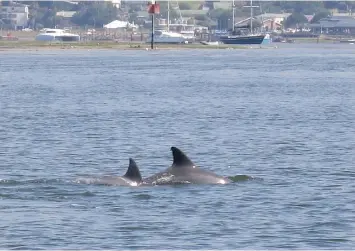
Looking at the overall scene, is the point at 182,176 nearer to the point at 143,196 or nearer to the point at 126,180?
the point at 126,180

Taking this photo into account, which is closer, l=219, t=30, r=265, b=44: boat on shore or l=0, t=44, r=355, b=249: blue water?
l=0, t=44, r=355, b=249: blue water

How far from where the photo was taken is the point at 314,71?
9919 cm

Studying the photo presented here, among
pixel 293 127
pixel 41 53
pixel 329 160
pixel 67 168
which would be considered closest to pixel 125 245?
pixel 67 168

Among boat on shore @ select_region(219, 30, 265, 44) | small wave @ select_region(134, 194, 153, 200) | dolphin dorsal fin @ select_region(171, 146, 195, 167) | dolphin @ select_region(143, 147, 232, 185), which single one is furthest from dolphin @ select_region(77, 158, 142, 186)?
boat on shore @ select_region(219, 30, 265, 44)

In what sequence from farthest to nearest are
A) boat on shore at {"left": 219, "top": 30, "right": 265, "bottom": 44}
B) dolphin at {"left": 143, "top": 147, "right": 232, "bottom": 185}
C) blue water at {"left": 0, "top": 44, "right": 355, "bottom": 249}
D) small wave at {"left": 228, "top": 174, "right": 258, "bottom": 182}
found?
boat on shore at {"left": 219, "top": 30, "right": 265, "bottom": 44}
small wave at {"left": 228, "top": 174, "right": 258, "bottom": 182}
dolphin at {"left": 143, "top": 147, "right": 232, "bottom": 185}
blue water at {"left": 0, "top": 44, "right": 355, "bottom": 249}

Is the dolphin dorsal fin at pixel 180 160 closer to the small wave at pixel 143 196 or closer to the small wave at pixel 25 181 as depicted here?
the small wave at pixel 143 196

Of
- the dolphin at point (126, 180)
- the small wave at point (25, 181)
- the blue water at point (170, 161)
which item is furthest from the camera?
the small wave at point (25, 181)

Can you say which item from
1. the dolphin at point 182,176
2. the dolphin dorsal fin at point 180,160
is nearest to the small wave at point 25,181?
the dolphin at point 182,176

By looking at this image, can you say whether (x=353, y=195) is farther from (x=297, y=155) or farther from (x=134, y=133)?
(x=134, y=133)

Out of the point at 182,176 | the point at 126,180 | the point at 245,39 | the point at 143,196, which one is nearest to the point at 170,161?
the point at 182,176

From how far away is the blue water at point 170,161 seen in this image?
23375 millimetres

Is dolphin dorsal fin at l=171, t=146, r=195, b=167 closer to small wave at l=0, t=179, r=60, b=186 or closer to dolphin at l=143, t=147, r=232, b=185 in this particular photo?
dolphin at l=143, t=147, r=232, b=185

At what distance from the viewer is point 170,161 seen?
34.4m

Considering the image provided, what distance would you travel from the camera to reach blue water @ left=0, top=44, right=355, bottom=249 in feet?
76.7
